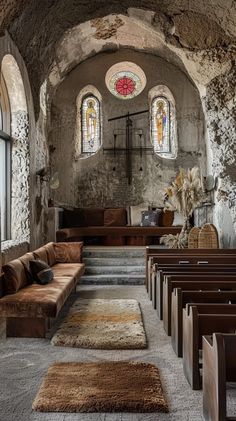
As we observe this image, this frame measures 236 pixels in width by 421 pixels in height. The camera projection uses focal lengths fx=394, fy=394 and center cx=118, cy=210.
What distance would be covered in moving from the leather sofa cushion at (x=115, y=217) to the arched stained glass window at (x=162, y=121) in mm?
2273

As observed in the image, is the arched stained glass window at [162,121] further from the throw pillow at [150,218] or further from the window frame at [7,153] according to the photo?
the window frame at [7,153]

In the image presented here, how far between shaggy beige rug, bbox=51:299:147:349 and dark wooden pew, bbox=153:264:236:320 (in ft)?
0.98

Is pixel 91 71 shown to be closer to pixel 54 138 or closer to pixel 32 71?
pixel 54 138

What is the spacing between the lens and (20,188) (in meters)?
6.25

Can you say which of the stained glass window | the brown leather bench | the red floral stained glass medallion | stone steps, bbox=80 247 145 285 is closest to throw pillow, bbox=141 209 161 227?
the brown leather bench

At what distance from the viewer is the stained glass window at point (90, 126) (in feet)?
36.1

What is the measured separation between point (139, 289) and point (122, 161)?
17.4 feet

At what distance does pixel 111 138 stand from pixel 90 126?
742 millimetres

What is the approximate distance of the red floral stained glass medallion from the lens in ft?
36.2

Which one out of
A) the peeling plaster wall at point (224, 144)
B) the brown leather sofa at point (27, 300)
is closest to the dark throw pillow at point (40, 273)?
the brown leather sofa at point (27, 300)

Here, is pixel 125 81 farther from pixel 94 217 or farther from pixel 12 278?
pixel 12 278

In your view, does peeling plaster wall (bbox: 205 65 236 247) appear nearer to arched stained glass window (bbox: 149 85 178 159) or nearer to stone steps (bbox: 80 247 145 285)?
stone steps (bbox: 80 247 145 285)

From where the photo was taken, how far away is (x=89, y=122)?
435 inches

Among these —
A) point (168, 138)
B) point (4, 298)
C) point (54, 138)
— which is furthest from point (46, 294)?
point (168, 138)
